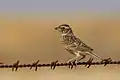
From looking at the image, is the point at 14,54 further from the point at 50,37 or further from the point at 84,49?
the point at 84,49

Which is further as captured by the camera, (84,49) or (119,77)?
(119,77)

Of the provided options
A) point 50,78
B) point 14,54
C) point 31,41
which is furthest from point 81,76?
point 31,41

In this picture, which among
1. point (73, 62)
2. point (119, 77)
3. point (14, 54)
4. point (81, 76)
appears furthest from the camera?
point (14, 54)

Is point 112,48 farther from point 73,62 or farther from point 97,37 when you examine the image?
point 73,62

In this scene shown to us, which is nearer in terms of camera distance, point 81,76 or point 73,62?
point 73,62

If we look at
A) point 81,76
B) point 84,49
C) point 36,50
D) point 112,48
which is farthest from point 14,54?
point 84,49

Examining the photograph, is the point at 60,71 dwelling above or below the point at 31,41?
below

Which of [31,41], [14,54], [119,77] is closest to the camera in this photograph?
[119,77]

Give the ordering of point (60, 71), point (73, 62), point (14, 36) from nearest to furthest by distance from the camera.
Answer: point (73, 62)
point (60, 71)
point (14, 36)

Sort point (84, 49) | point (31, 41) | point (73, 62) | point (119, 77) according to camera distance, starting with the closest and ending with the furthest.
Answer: point (73, 62) → point (84, 49) → point (119, 77) → point (31, 41)
